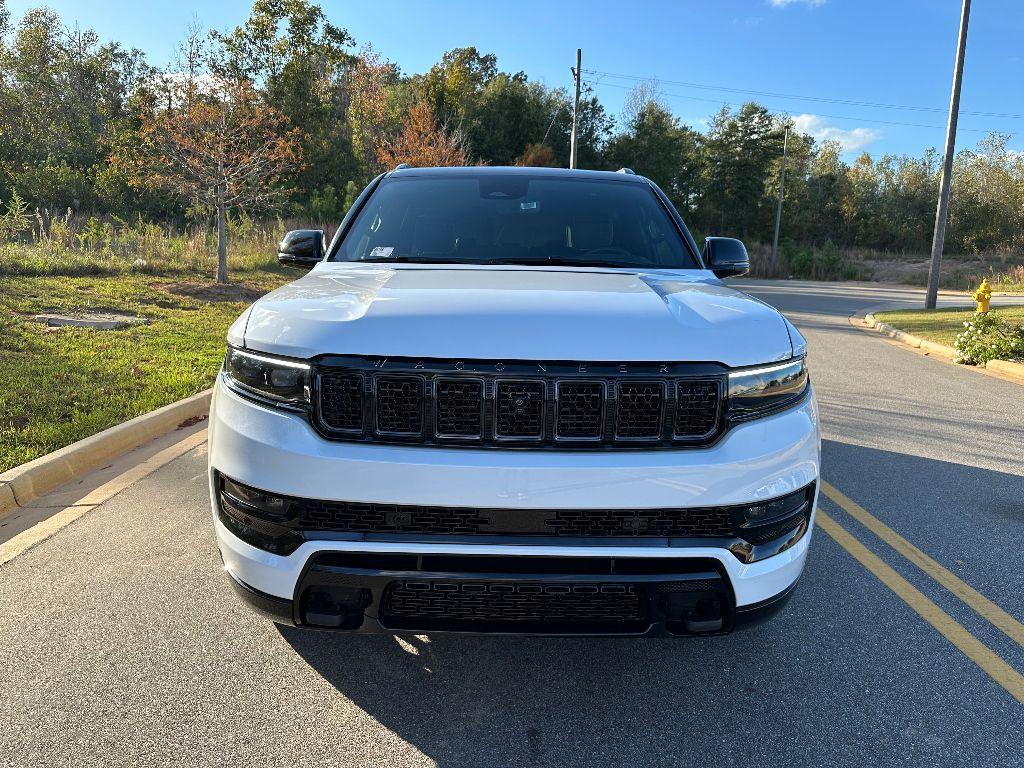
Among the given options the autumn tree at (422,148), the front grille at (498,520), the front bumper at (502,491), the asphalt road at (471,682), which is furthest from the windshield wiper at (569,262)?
the autumn tree at (422,148)

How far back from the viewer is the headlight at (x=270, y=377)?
2197 mm

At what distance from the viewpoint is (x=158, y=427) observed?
19.1 feet

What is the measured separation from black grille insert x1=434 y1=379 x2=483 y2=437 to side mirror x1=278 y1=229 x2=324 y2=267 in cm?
198

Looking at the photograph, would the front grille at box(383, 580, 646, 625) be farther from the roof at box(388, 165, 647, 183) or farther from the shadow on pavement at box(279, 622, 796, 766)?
the roof at box(388, 165, 647, 183)

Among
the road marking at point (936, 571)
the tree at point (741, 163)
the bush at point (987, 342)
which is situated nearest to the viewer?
the road marking at point (936, 571)

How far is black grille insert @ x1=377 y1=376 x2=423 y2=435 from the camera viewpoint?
2.12m

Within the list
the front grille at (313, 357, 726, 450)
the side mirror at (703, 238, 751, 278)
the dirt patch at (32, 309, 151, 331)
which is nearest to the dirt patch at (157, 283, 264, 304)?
the dirt patch at (32, 309, 151, 331)

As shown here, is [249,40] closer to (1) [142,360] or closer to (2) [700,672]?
(1) [142,360]

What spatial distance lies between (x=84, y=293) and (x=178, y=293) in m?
1.97

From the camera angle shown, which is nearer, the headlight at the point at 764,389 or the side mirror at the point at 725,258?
the headlight at the point at 764,389

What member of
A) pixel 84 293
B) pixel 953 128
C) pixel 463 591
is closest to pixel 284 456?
pixel 463 591

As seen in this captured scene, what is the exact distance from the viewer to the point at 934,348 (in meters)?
12.6

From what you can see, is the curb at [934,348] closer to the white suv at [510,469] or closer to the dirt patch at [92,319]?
the white suv at [510,469]

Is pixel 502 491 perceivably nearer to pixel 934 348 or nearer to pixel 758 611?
pixel 758 611
